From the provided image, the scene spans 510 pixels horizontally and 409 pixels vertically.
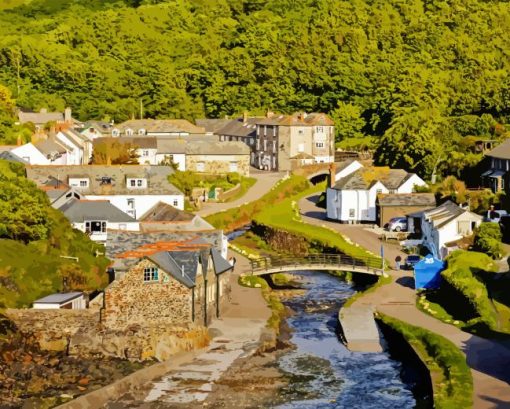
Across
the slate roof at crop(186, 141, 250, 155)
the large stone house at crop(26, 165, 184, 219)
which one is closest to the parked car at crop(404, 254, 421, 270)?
the large stone house at crop(26, 165, 184, 219)

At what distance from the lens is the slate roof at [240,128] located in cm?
12912

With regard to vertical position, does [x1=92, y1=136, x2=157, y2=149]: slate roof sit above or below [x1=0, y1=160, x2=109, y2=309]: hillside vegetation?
above

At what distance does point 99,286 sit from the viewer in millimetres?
58656

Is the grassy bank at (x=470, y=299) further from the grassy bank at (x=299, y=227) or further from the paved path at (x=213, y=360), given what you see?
the paved path at (x=213, y=360)

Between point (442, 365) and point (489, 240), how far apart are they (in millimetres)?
22589

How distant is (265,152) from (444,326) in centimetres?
7338

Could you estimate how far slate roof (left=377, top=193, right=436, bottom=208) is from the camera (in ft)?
273

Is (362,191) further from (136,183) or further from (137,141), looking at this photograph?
(137,141)

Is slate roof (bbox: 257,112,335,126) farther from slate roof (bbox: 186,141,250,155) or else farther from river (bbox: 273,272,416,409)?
river (bbox: 273,272,416,409)

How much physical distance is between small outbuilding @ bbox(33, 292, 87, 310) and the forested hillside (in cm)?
6558

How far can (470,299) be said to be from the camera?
53.9 m

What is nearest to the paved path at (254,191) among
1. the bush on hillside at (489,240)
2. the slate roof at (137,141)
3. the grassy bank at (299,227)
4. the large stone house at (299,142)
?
the grassy bank at (299,227)

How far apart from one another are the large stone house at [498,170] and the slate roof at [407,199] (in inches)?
217

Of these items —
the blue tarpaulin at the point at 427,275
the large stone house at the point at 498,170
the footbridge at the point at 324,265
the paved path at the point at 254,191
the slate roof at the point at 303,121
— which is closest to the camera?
the blue tarpaulin at the point at 427,275
